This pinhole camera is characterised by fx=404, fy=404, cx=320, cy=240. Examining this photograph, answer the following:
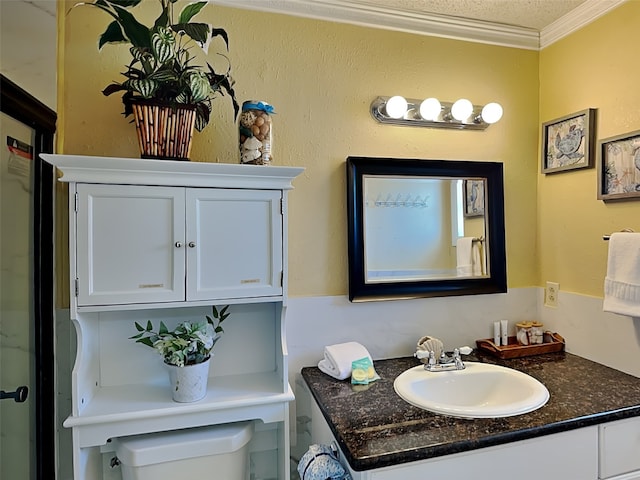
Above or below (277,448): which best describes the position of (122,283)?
above

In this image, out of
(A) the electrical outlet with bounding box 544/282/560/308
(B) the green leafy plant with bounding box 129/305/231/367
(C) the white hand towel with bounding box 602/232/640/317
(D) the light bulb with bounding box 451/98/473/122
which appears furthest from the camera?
(A) the electrical outlet with bounding box 544/282/560/308

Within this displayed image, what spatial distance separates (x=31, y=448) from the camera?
1364 millimetres

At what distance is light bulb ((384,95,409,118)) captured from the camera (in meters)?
1.74

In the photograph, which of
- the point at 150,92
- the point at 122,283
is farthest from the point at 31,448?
the point at 150,92

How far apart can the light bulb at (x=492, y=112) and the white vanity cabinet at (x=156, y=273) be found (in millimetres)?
1030

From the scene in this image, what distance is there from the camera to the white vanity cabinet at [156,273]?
4.10 ft

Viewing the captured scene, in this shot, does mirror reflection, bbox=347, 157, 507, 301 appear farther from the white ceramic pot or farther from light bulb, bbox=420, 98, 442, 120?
the white ceramic pot

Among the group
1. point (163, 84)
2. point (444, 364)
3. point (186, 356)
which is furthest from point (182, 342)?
point (444, 364)

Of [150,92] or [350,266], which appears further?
[350,266]

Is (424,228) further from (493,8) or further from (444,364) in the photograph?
(493,8)

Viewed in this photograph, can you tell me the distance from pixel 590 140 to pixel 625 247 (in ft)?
1.68

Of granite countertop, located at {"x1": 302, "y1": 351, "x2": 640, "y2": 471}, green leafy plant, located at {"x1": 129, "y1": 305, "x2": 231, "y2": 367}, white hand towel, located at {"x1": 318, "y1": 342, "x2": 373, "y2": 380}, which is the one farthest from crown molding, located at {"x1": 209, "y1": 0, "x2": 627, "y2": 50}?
granite countertop, located at {"x1": 302, "y1": 351, "x2": 640, "y2": 471}

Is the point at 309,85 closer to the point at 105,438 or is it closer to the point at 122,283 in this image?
the point at 122,283

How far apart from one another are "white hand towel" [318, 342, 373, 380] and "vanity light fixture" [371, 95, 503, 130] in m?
0.99
